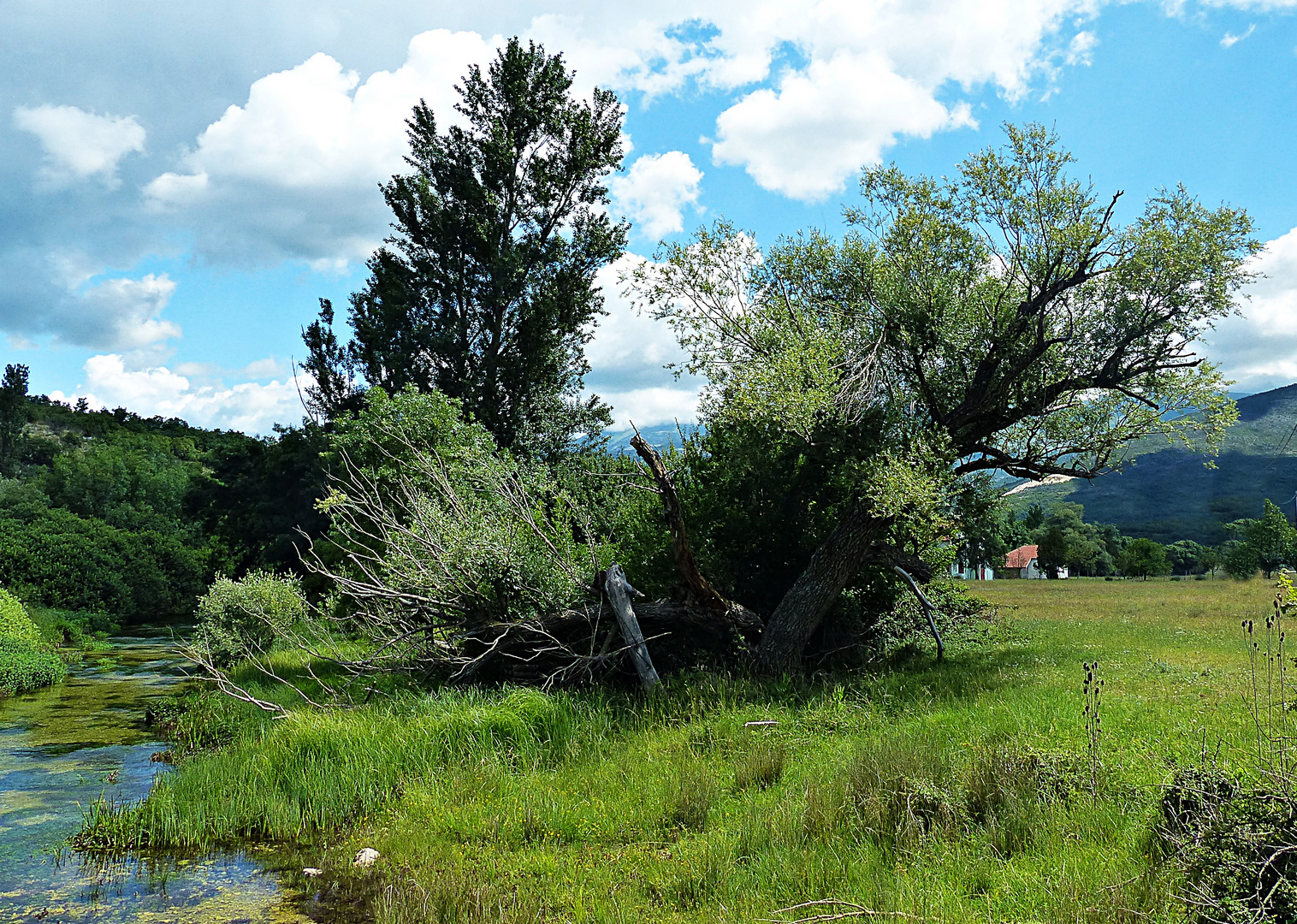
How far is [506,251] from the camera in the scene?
2806cm

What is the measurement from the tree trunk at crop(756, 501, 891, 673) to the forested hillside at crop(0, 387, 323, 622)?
2651 centimetres

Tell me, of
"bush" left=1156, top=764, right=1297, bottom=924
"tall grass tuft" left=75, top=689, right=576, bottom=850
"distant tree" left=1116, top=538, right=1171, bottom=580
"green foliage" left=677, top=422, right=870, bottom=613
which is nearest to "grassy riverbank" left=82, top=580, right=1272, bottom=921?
"tall grass tuft" left=75, top=689, right=576, bottom=850

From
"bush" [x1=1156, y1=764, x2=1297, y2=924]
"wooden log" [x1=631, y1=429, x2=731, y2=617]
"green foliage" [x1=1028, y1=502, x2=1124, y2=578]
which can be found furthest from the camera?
"green foliage" [x1=1028, y1=502, x2=1124, y2=578]

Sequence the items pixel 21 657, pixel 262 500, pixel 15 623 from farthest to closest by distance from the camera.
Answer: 1. pixel 262 500
2. pixel 15 623
3. pixel 21 657

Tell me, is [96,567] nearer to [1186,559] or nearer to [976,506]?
[976,506]

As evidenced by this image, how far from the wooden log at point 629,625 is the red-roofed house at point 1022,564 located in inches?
3768

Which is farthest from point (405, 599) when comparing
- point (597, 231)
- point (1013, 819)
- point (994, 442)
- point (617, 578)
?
point (597, 231)

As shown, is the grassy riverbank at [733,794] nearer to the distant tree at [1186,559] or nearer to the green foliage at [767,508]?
the green foliage at [767,508]

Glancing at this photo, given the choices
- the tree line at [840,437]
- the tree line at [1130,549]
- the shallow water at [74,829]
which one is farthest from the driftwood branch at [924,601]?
the tree line at [1130,549]

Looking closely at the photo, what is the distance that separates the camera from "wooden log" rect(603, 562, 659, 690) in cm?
1125

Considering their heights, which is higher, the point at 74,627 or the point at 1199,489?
the point at 74,627

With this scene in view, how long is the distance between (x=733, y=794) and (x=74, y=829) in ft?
23.2

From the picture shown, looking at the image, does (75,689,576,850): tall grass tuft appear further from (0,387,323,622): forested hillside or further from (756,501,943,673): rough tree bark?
(0,387,323,622): forested hillside

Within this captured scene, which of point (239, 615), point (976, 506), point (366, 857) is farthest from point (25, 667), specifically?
point (976, 506)
